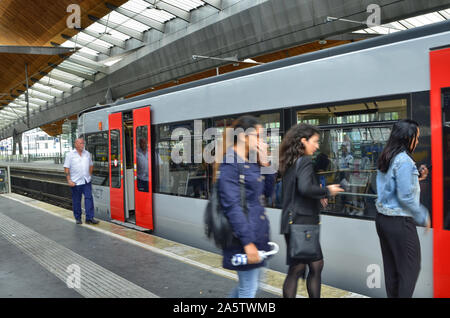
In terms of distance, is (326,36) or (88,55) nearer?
(326,36)

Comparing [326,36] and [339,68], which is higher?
[326,36]

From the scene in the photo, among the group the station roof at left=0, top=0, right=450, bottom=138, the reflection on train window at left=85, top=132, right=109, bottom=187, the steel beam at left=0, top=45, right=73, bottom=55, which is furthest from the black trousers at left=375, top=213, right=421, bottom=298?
the steel beam at left=0, top=45, right=73, bottom=55

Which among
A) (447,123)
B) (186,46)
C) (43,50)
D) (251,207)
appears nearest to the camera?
(251,207)

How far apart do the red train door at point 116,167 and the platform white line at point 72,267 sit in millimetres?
1735

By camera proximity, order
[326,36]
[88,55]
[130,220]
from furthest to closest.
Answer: [88,55]
[326,36]
[130,220]

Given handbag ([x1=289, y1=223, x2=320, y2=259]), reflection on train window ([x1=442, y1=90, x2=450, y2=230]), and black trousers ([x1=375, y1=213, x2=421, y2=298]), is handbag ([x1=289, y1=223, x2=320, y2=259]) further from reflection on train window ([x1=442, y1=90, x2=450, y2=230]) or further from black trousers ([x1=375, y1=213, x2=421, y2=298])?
reflection on train window ([x1=442, y1=90, x2=450, y2=230])

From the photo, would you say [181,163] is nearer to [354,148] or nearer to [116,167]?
[116,167]

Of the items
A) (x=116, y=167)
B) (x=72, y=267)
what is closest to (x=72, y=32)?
(x=116, y=167)

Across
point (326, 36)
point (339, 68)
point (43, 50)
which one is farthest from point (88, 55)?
point (339, 68)

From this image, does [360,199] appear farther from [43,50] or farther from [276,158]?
[43,50]

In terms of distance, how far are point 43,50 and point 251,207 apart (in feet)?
66.3

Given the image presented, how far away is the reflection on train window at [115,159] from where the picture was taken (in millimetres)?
8844

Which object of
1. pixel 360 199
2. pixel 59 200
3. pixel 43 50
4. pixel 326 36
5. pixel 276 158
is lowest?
pixel 59 200

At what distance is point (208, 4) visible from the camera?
1580 cm
